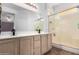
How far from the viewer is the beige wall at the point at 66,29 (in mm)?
1671

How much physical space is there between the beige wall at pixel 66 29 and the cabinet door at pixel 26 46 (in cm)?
36

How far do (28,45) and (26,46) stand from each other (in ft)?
0.11

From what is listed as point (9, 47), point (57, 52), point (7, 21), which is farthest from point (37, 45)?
point (7, 21)

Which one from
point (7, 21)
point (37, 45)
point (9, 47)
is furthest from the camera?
point (37, 45)

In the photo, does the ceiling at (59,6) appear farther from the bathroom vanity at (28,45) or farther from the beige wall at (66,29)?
the bathroom vanity at (28,45)

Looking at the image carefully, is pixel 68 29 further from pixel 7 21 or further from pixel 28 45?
pixel 7 21

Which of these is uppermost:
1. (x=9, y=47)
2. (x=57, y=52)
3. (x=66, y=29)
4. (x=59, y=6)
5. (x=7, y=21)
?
(x=59, y=6)

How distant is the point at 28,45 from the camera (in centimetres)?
174

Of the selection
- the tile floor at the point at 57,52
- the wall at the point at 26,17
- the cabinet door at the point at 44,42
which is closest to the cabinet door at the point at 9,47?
the wall at the point at 26,17

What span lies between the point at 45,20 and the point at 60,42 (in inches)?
16.2

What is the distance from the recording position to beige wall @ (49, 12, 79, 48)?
5.48 feet

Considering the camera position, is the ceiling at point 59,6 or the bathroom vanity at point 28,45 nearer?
the bathroom vanity at point 28,45

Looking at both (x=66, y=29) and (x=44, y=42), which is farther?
(x=44, y=42)
